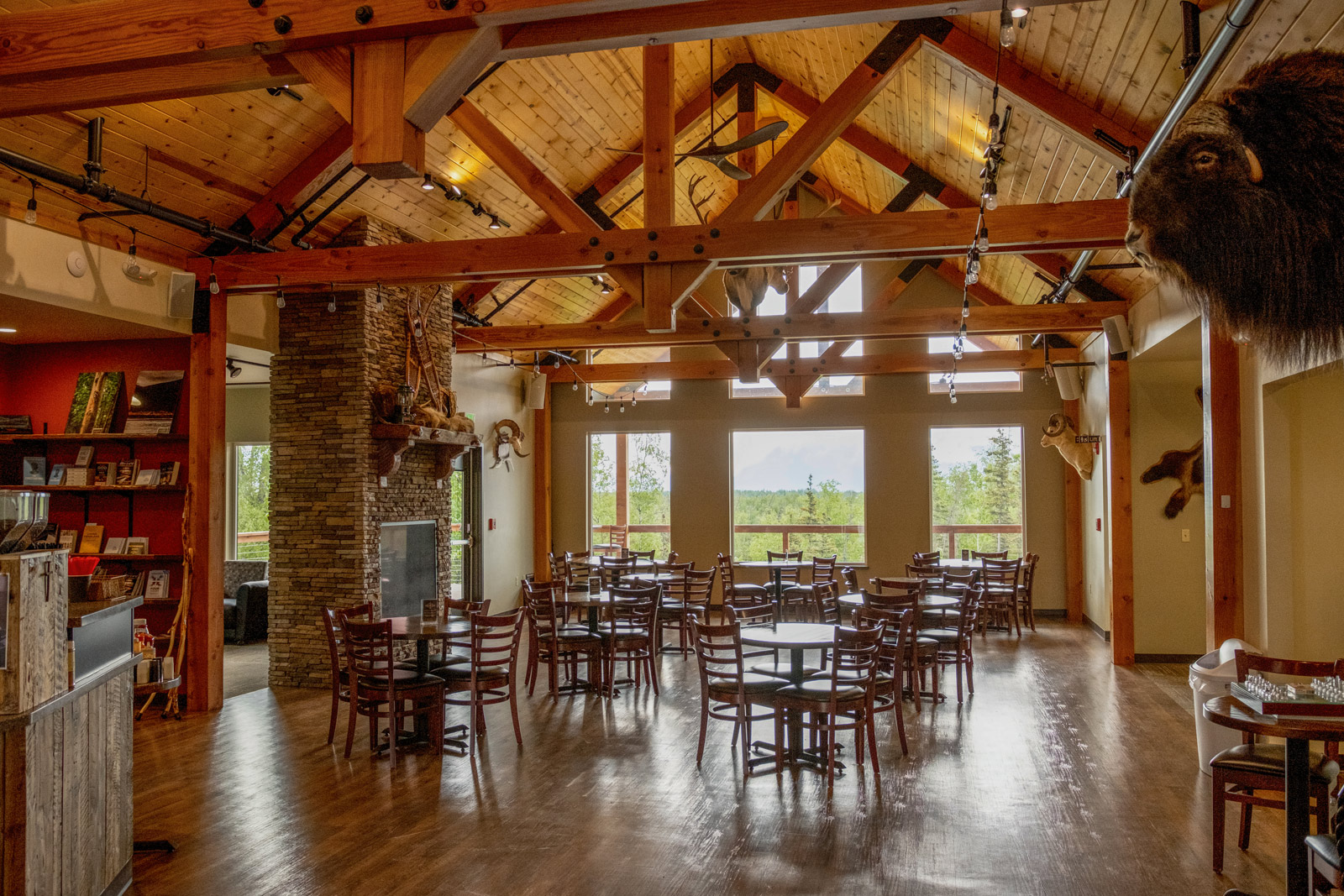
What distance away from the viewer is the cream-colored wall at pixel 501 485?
12475 mm

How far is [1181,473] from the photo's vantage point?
9867 millimetres

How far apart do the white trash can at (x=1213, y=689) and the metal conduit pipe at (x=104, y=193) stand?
778cm

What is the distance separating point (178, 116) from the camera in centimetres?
656

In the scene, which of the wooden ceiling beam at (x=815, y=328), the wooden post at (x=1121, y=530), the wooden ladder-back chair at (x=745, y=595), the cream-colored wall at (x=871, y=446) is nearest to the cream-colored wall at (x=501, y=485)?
the cream-colored wall at (x=871, y=446)

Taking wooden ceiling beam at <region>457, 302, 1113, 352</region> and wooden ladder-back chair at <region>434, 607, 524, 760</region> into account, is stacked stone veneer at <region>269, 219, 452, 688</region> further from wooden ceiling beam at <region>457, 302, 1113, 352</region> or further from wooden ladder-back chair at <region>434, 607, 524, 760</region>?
wooden ladder-back chair at <region>434, 607, 524, 760</region>

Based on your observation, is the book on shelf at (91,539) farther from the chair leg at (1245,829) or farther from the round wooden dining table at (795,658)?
the chair leg at (1245,829)

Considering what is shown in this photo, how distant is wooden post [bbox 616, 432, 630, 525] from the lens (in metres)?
14.9

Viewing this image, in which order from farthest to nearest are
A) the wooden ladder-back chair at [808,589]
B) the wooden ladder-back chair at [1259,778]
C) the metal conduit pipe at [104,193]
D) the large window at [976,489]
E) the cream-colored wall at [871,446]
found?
the large window at [976,489]
the cream-colored wall at [871,446]
the wooden ladder-back chair at [808,589]
the metal conduit pipe at [104,193]
the wooden ladder-back chair at [1259,778]

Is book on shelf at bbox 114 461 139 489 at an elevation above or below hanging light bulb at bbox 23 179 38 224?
below

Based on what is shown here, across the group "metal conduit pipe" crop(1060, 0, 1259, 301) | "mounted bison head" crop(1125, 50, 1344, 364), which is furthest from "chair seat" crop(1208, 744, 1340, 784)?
"metal conduit pipe" crop(1060, 0, 1259, 301)

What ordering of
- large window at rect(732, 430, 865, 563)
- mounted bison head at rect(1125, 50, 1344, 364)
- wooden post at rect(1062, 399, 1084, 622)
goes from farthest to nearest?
large window at rect(732, 430, 865, 563) → wooden post at rect(1062, 399, 1084, 622) → mounted bison head at rect(1125, 50, 1344, 364)

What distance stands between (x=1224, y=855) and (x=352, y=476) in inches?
291

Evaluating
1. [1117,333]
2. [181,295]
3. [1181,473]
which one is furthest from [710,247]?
[1181,473]

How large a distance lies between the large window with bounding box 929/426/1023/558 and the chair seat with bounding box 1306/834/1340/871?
10.9 m
